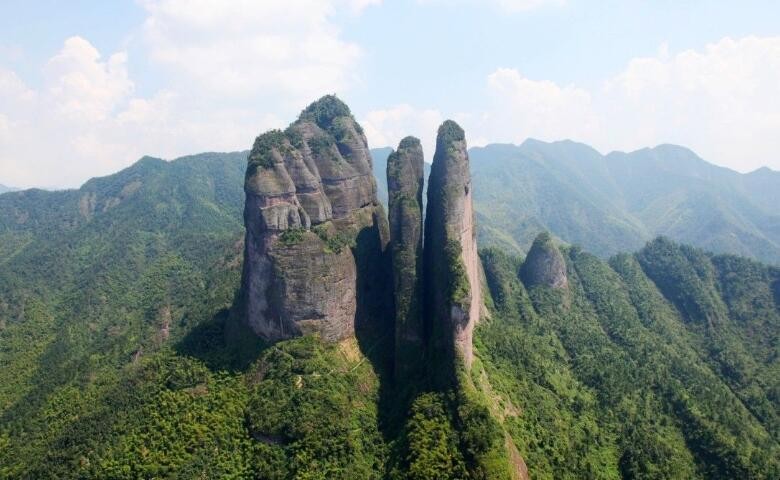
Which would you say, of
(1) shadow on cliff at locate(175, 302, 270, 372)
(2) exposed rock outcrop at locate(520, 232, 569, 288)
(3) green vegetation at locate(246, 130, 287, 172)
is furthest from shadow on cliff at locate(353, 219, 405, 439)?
(2) exposed rock outcrop at locate(520, 232, 569, 288)

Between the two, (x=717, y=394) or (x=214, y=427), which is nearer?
(x=214, y=427)

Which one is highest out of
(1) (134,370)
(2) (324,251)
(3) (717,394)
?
(2) (324,251)

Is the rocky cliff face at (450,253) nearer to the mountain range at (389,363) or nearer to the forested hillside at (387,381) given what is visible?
the mountain range at (389,363)

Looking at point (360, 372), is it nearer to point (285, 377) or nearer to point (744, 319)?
point (285, 377)

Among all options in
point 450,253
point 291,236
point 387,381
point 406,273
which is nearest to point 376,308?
point 406,273

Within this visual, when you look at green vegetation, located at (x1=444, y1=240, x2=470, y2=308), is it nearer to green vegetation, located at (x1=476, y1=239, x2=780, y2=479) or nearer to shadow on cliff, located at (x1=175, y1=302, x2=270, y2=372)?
green vegetation, located at (x1=476, y1=239, x2=780, y2=479)

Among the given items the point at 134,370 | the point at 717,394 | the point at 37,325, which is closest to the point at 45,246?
the point at 37,325
